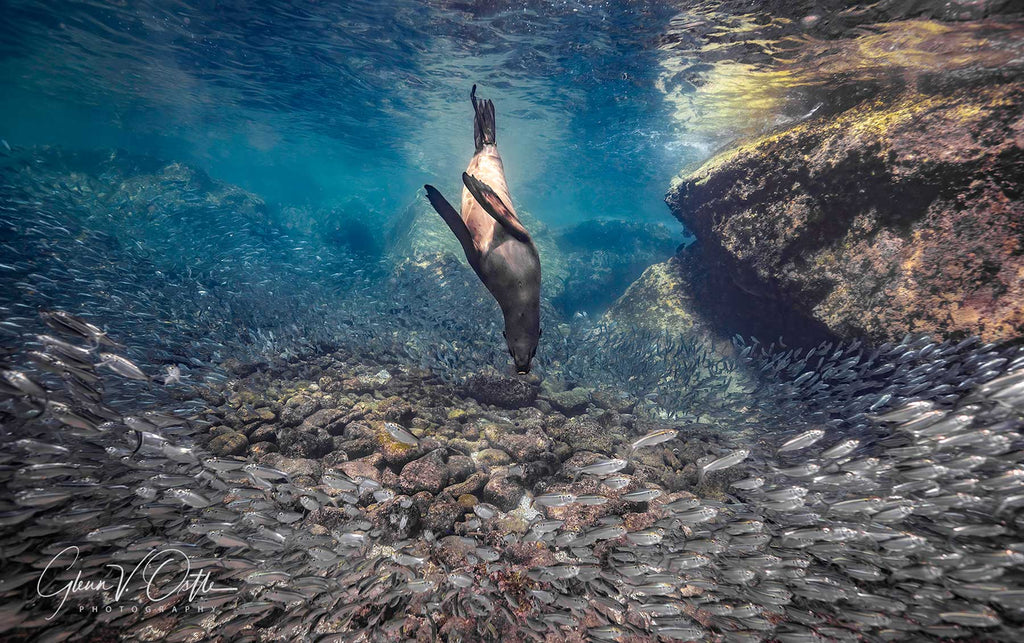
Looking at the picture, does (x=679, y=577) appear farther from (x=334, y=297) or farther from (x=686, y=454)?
(x=334, y=297)

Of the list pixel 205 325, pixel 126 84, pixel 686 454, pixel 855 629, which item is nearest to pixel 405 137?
pixel 126 84

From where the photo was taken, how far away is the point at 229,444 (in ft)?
17.8

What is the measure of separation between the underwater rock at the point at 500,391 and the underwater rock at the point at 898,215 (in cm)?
652

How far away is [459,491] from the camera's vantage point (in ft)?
15.7

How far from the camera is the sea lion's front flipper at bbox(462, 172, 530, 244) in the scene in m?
2.55

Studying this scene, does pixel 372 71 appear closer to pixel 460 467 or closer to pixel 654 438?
pixel 460 467

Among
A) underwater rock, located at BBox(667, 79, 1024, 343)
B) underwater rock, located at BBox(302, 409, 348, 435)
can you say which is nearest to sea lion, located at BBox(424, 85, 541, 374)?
underwater rock, located at BBox(302, 409, 348, 435)

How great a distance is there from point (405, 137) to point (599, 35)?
79.3 feet

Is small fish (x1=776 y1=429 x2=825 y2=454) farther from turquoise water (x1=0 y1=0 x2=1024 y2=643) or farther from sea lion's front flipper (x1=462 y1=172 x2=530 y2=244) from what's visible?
sea lion's front flipper (x1=462 y1=172 x2=530 y2=244)

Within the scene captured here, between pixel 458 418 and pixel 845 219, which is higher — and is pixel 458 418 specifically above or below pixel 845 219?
below

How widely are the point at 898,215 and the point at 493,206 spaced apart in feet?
29.8

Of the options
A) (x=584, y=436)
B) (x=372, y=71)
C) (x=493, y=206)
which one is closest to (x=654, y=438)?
(x=493, y=206)

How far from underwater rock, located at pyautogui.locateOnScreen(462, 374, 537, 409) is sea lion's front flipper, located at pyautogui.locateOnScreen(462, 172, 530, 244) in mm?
5885

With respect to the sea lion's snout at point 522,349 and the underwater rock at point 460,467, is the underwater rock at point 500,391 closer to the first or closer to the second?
the underwater rock at point 460,467
